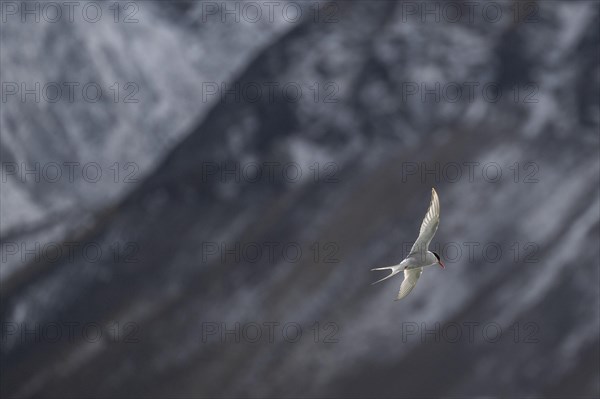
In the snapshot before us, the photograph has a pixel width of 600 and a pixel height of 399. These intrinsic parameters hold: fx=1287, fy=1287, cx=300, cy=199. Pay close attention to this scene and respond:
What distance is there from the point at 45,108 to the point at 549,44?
692 centimetres

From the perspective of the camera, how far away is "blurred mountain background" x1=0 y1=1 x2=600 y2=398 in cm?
1675

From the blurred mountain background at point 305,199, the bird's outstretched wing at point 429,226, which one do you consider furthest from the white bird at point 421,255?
the blurred mountain background at point 305,199

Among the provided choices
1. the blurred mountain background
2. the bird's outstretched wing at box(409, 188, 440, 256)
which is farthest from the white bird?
the blurred mountain background

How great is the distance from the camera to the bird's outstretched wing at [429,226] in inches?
426

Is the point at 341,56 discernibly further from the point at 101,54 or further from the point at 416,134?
the point at 101,54

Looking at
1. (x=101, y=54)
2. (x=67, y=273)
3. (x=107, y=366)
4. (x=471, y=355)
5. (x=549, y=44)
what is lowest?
(x=471, y=355)

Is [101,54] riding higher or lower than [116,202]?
higher

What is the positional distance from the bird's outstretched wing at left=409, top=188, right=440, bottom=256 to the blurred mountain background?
5549 mm

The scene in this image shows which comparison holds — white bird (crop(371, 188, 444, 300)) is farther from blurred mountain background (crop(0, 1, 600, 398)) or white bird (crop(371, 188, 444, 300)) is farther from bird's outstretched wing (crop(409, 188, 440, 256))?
blurred mountain background (crop(0, 1, 600, 398))

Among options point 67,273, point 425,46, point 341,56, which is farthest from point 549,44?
point 67,273

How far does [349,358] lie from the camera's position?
1678 centimetres

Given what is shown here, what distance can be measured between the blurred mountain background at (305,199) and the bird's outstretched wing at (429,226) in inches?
218

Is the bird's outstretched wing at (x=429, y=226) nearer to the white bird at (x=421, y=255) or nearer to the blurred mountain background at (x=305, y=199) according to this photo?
the white bird at (x=421, y=255)

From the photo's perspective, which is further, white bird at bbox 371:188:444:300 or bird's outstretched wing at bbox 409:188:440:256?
white bird at bbox 371:188:444:300
